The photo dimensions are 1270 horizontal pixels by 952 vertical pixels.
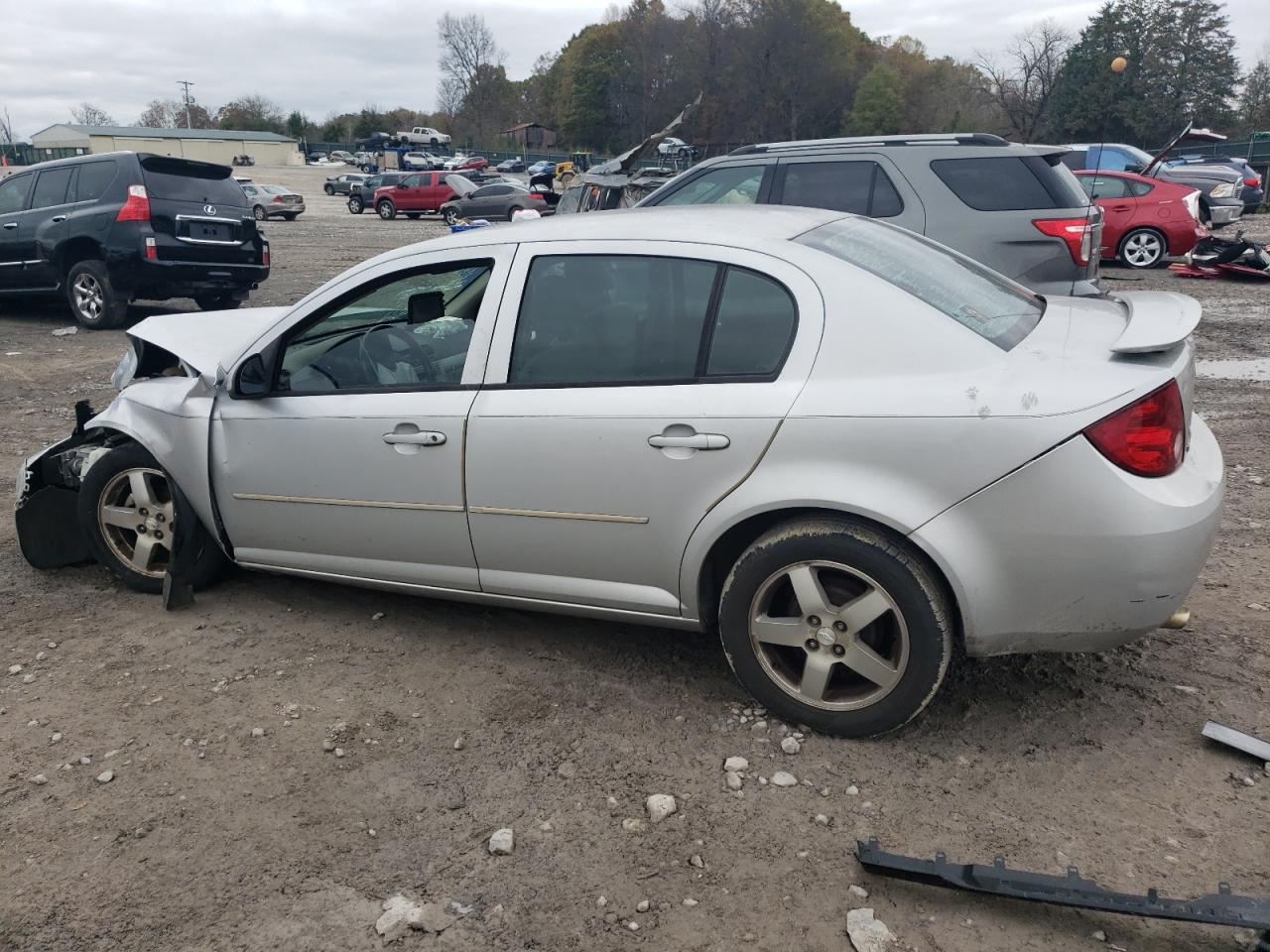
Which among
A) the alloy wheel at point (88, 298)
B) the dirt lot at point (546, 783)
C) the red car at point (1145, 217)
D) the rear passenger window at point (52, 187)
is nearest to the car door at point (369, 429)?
the dirt lot at point (546, 783)

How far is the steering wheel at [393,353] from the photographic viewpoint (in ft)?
12.5

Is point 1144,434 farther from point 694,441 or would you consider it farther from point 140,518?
point 140,518

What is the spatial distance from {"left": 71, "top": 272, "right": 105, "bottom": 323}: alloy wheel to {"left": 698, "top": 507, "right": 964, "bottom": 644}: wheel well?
10.4 m

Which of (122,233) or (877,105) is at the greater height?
(877,105)

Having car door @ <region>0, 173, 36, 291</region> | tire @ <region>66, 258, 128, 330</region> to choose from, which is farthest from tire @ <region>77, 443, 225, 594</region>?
car door @ <region>0, 173, 36, 291</region>

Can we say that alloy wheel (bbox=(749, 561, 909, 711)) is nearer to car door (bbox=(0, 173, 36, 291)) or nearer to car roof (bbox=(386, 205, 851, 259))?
car roof (bbox=(386, 205, 851, 259))

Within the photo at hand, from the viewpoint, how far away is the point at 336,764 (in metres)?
3.19

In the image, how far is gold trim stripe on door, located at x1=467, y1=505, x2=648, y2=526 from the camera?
3.29 m

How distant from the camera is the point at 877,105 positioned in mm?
74688

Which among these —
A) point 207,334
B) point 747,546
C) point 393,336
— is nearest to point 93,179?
point 207,334

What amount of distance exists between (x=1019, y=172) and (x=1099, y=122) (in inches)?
2219

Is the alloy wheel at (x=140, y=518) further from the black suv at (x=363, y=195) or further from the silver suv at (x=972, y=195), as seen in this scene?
→ the black suv at (x=363, y=195)

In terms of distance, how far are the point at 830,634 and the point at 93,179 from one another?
448 inches

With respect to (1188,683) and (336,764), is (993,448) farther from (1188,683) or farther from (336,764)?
(336,764)
